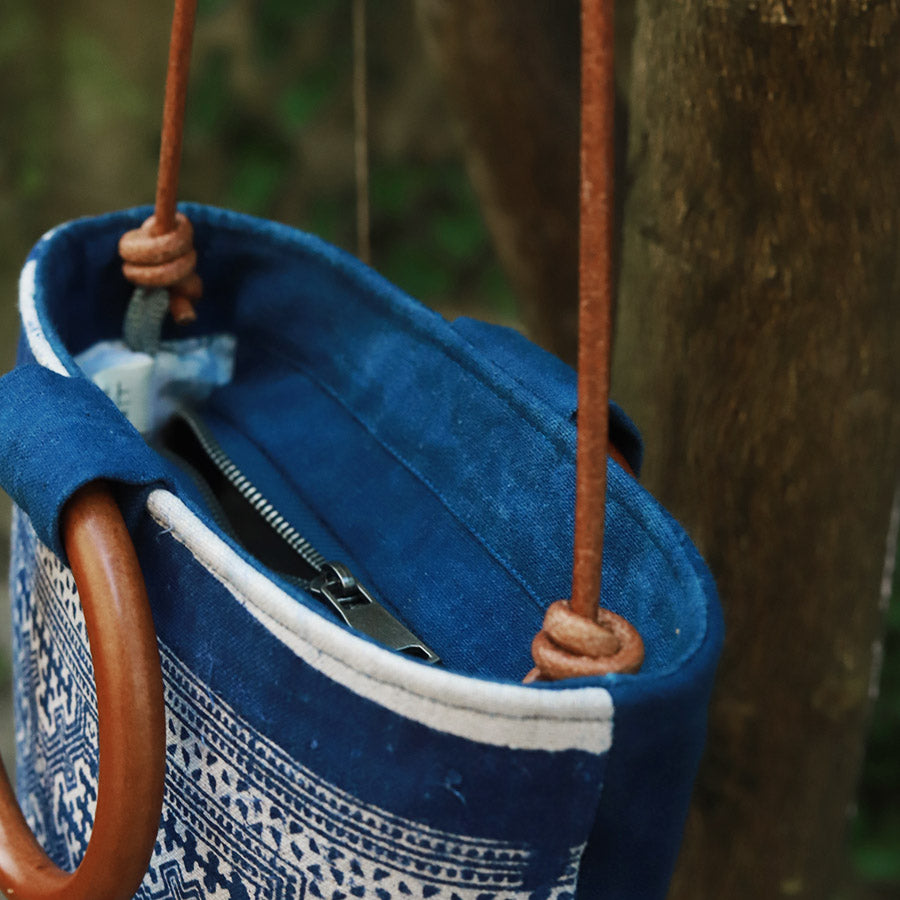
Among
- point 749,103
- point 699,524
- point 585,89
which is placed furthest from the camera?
point 699,524

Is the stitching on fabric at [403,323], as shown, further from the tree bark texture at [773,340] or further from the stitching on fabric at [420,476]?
the tree bark texture at [773,340]

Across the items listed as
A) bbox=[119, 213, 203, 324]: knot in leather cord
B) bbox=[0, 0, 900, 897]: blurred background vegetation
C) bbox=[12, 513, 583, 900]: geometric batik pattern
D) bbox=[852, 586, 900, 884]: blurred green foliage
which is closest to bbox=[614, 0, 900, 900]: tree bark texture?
bbox=[119, 213, 203, 324]: knot in leather cord

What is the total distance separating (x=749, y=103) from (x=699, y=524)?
0.84 ft

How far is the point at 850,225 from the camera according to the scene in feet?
2.08

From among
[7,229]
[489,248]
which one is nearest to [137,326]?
[489,248]

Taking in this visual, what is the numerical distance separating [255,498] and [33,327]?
0.13 metres

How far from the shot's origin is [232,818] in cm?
45

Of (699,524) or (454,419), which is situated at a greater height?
(454,419)

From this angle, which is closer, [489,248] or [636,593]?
[636,593]

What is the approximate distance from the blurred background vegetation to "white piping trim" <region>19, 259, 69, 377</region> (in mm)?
1051

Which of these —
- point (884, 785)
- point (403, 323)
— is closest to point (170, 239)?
point (403, 323)

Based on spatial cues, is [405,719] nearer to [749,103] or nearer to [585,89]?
[585,89]

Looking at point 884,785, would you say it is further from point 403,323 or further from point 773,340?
point 403,323

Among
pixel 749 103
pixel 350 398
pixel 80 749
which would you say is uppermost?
pixel 749 103
